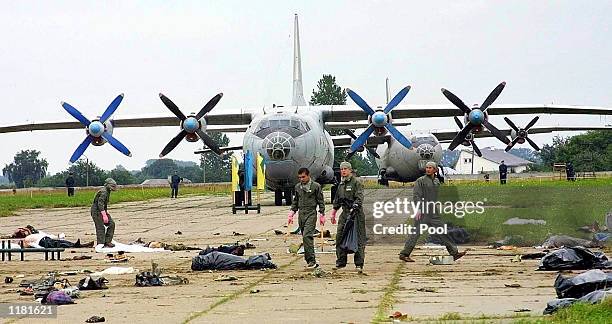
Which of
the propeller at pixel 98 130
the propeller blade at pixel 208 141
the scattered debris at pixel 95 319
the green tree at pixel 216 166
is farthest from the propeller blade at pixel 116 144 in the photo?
the green tree at pixel 216 166

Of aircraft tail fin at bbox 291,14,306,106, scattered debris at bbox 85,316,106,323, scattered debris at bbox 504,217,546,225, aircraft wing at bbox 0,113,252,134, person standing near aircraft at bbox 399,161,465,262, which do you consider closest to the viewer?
scattered debris at bbox 85,316,106,323

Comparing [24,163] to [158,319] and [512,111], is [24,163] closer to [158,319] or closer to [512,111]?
[512,111]

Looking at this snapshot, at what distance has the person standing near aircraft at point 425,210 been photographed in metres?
17.2

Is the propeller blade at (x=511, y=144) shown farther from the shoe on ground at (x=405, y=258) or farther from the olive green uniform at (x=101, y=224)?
the shoe on ground at (x=405, y=258)

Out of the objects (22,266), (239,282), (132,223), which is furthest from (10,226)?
(239,282)

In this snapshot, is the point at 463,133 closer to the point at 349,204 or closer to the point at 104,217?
the point at 104,217

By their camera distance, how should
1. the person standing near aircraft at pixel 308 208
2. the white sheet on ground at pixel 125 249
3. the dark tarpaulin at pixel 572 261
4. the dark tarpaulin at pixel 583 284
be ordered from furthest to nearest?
the white sheet on ground at pixel 125 249 < the person standing near aircraft at pixel 308 208 < the dark tarpaulin at pixel 572 261 < the dark tarpaulin at pixel 583 284

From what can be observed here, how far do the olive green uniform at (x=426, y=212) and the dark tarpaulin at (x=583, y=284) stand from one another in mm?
5780

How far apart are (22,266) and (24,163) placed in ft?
519

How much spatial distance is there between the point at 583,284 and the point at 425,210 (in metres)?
6.66

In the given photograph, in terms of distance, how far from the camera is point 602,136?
107375 mm

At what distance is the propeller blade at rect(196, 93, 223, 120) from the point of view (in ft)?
137

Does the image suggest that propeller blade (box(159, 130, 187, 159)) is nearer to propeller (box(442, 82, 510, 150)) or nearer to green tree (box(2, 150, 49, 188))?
propeller (box(442, 82, 510, 150))

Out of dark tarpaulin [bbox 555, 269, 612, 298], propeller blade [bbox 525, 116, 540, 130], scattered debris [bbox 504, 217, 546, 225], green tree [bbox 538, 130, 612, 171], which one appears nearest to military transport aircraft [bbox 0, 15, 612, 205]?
propeller blade [bbox 525, 116, 540, 130]
